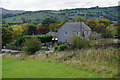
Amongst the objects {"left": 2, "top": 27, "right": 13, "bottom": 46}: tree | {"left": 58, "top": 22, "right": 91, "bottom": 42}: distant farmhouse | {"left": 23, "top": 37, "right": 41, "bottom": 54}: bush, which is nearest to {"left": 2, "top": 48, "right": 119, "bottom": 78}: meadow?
{"left": 23, "top": 37, "right": 41, "bottom": 54}: bush

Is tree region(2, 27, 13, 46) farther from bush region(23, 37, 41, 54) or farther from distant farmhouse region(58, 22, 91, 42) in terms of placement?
bush region(23, 37, 41, 54)

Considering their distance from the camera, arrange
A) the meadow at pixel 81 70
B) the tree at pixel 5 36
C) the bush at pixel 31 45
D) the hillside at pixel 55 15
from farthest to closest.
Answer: the hillside at pixel 55 15
the tree at pixel 5 36
the bush at pixel 31 45
the meadow at pixel 81 70

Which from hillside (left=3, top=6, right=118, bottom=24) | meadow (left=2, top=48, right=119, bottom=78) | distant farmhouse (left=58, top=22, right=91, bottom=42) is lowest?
meadow (left=2, top=48, right=119, bottom=78)

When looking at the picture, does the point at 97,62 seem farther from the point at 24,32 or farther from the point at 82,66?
the point at 24,32

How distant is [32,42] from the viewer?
25.4m

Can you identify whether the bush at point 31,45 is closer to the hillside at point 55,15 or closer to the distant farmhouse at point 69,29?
the distant farmhouse at point 69,29

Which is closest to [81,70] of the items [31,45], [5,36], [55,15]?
[31,45]

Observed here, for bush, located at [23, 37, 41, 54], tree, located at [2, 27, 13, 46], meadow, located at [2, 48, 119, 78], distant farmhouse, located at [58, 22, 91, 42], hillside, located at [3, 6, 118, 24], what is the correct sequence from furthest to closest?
hillside, located at [3, 6, 118, 24]
tree, located at [2, 27, 13, 46]
distant farmhouse, located at [58, 22, 91, 42]
bush, located at [23, 37, 41, 54]
meadow, located at [2, 48, 119, 78]

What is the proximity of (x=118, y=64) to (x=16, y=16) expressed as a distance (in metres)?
138

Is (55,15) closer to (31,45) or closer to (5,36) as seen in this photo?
(5,36)

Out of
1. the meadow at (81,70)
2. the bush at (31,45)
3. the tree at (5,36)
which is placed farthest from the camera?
the tree at (5,36)

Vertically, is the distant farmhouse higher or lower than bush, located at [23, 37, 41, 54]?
higher

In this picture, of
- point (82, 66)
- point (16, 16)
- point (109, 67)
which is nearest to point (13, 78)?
point (82, 66)

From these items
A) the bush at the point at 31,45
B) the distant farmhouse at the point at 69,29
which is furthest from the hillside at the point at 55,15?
the bush at the point at 31,45
